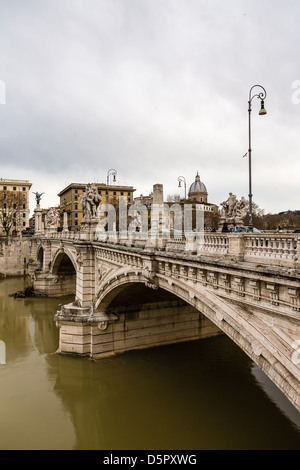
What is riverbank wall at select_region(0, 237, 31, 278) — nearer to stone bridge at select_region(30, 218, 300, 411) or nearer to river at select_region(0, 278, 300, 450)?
stone bridge at select_region(30, 218, 300, 411)

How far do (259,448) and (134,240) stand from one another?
804 cm

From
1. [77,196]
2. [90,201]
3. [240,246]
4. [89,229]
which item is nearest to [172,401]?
[240,246]

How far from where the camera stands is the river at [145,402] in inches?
426

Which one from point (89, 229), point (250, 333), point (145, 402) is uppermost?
point (89, 229)

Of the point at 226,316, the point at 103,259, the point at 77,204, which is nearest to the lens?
the point at 226,316

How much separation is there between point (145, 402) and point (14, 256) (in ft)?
119

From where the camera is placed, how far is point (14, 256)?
44.4 m

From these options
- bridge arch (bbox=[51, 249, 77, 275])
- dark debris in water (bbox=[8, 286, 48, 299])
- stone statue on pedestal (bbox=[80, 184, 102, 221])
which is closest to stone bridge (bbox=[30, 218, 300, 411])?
stone statue on pedestal (bbox=[80, 184, 102, 221])

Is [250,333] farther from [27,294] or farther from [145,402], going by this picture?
[27,294]

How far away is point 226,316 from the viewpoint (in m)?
7.31

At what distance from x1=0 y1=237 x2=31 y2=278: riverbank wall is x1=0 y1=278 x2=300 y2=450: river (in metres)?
26.6

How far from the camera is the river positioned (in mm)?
10828

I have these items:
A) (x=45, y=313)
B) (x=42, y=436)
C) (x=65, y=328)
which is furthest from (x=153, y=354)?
(x=45, y=313)

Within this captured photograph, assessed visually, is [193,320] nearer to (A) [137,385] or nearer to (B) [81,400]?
(A) [137,385]
